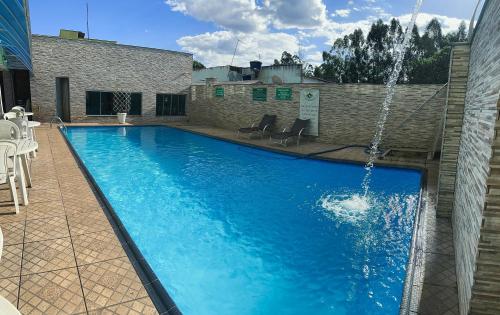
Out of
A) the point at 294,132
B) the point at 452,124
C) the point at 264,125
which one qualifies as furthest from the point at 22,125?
the point at 264,125

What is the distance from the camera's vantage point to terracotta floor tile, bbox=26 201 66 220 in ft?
14.2

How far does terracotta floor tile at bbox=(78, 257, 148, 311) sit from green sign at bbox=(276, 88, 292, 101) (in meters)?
11.5

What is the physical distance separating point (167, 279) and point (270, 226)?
211 cm

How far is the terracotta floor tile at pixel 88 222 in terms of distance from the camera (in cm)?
401

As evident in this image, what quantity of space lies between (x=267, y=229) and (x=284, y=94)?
30.9 ft

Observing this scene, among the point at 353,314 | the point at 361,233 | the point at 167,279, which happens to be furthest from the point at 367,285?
the point at 167,279

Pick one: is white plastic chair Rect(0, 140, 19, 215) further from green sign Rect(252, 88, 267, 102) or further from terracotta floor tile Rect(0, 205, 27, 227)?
green sign Rect(252, 88, 267, 102)

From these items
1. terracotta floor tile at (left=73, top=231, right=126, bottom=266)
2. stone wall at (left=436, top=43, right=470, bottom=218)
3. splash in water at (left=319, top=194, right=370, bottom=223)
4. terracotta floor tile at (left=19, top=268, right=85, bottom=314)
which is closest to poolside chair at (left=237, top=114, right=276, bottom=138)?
splash in water at (left=319, top=194, right=370, bottom=223)

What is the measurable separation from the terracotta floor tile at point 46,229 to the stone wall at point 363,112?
980 centimetres

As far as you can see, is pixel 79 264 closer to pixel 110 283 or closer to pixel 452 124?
pixel 110 283

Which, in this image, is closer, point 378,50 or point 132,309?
point 132,309

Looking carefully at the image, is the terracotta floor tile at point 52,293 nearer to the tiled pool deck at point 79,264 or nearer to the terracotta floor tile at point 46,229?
the tiled pool deck at point 79,264

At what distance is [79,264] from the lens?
10.6 ft

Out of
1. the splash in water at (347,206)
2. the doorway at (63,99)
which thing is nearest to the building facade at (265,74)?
the doorway at (63,99)
